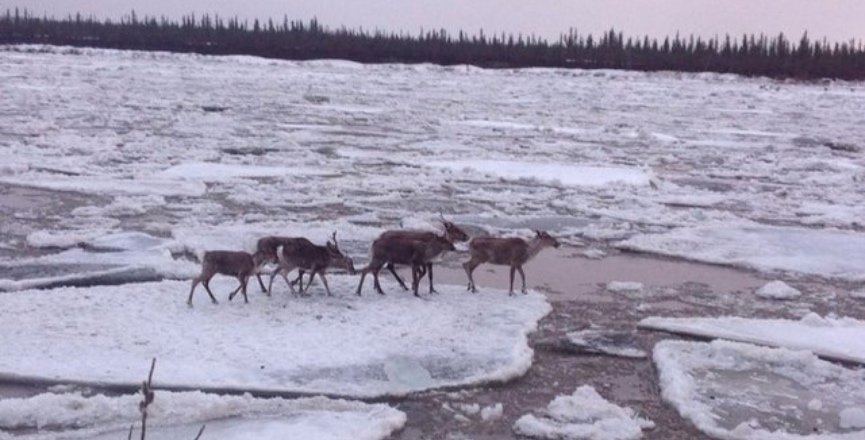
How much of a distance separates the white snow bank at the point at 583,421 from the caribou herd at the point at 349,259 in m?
1.88

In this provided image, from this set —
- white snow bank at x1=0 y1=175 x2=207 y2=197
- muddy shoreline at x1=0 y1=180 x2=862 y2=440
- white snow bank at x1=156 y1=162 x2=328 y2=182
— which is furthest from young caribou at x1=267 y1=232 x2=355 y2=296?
white snow bank at x1=156 y1=162 x2=328 y2=182

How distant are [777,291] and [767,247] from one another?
70.5 inches

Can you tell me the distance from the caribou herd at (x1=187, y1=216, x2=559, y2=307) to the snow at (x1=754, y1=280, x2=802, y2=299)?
5.16 ft

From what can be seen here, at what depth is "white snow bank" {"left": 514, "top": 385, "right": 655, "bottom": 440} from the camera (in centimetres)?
435

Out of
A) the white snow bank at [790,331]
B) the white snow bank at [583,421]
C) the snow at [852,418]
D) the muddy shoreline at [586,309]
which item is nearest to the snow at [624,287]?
the muddy shoreline at [586,309]

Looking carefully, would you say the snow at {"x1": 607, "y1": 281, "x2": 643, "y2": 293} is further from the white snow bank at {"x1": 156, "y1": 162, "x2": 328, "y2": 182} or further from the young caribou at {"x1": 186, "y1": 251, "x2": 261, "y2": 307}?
the white snow bank at {"x1": 156, "y1": 162, "x2": 328, "y2": 182}

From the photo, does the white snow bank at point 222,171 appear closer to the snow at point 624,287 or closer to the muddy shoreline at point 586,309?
the muddy shoreline at point 586,309

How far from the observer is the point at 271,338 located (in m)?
5.34

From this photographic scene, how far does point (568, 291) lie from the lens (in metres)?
7.01

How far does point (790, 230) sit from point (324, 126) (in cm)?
1207

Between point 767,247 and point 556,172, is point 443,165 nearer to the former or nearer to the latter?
point 556,172

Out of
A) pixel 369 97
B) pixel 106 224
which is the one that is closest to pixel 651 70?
pixel 369 97

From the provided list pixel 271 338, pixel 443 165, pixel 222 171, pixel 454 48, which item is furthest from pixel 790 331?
pixel 454 48

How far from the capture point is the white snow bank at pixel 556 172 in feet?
41.9
